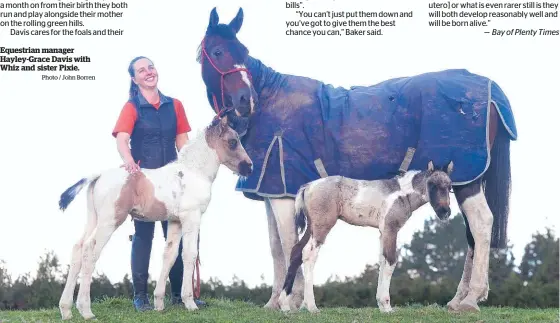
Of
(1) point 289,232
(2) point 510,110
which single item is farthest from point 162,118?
(2) point 510,110

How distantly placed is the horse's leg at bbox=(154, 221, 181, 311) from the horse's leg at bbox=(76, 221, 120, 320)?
689 mm

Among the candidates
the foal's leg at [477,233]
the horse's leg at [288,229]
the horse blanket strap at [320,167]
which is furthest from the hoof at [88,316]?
the foal's leg at [477,233]

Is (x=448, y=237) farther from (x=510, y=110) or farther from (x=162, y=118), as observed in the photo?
(x=162, y=118)

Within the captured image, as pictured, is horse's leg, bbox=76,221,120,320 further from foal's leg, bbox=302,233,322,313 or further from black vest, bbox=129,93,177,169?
foal's leg, bbox=302,233,322,313

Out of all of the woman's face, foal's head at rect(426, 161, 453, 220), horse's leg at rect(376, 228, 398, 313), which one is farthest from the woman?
foal's head at rect(426, 161, 453, 220)

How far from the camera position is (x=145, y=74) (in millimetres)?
10109

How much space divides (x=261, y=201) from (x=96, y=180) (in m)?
2.16

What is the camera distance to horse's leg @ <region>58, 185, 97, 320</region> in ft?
29.5

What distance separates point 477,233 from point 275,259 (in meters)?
2.26

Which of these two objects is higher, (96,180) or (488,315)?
(96,180)

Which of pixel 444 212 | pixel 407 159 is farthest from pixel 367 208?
pixel 407 159

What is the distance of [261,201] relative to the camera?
1070 cm

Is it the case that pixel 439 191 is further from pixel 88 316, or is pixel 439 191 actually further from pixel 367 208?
pixel 88 316

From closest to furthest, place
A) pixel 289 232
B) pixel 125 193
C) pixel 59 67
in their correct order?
1. pixel 125 193
2. pixel 289 232
3. pixel 59 67
